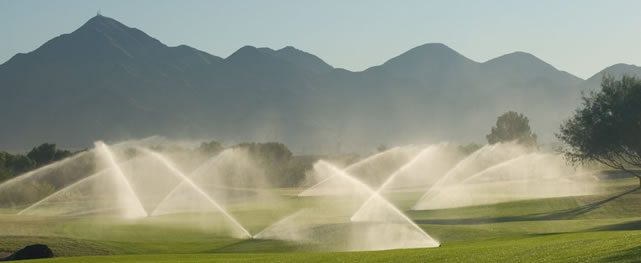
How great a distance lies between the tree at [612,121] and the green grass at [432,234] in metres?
5.05

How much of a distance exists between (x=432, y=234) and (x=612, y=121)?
105ft

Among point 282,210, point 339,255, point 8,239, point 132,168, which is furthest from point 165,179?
point 339,255

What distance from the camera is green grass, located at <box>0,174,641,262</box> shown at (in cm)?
3181

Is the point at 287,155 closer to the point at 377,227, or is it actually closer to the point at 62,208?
the point at 62,208

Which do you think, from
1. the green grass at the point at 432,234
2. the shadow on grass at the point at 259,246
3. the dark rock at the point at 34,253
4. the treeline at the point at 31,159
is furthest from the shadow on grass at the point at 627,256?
the treeline at the point at 31,159

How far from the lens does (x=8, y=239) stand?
5091 centimetres

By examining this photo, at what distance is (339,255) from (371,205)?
146ft

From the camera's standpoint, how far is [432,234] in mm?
53875

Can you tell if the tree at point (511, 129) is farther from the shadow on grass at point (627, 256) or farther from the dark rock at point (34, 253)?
the shadow on grass at point (627, 256)

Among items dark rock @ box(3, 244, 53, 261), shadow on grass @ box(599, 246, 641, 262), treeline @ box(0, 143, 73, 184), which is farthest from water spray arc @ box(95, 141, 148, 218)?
shadow on grass @ box(599, 246, 641, 262)

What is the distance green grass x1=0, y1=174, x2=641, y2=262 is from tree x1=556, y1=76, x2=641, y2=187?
5054mm

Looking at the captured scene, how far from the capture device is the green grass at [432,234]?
3181cm

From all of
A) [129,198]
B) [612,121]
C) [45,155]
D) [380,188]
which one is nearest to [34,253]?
[612,121]

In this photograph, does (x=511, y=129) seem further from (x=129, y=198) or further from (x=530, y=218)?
(x=530, y=218)
